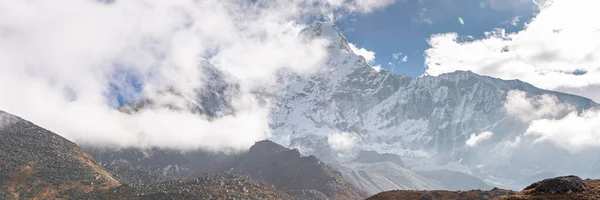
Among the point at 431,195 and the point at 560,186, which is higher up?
the point at 431,195

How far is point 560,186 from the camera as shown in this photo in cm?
8094

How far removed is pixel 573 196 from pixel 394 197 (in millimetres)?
94040

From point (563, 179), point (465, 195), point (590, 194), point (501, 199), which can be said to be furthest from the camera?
point (465, 195)

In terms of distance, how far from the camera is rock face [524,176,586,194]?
7988cm

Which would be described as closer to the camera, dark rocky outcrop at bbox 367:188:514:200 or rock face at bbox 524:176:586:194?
rock face at bbox 524:176:586:194

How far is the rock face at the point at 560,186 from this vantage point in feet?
262

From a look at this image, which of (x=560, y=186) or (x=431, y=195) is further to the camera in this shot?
(x=431, y=195)

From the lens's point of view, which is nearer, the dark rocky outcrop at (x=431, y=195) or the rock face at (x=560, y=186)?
the rock face at (x=560, y=186)

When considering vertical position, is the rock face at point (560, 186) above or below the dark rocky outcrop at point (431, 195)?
below

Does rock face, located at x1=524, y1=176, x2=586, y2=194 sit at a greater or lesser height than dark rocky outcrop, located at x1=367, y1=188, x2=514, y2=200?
lesser

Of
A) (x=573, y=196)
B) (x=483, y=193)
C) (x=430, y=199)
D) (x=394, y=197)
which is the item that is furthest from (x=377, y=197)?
(x=573, y=196)

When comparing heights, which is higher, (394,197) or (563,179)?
(394,197)

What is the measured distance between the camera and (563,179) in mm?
81812

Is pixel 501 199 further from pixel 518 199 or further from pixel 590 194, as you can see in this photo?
pixel 590 194
